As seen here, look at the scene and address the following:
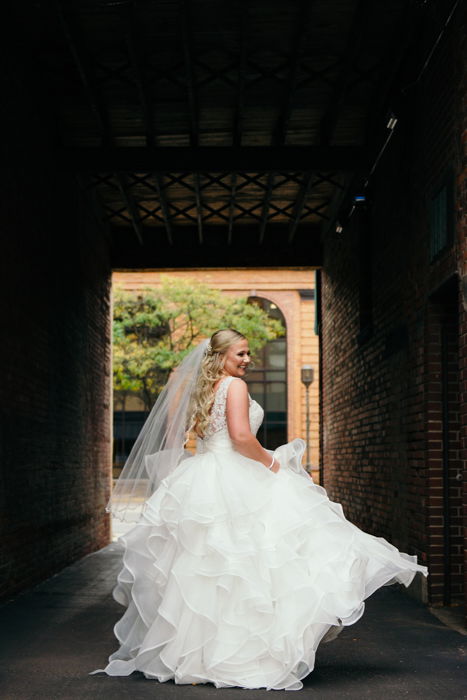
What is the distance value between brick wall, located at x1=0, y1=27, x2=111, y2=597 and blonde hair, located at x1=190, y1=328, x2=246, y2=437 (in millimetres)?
2926

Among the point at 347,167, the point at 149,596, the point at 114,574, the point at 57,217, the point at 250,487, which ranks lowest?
the point at 114,574

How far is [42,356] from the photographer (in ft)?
32.5

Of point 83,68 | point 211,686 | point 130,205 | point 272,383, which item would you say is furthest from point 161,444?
point 272,383

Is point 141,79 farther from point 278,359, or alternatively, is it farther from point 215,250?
point 278,359

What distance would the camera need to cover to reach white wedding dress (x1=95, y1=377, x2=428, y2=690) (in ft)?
16.3

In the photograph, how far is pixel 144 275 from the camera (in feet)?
114

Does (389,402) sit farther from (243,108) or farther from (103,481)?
(103,481)

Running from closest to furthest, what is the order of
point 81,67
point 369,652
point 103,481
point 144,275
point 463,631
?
point 369,652, point 463,631, point 81,67, point 103,481, point 144,275

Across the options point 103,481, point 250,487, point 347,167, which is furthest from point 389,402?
point 103,481

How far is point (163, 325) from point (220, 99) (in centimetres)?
2202

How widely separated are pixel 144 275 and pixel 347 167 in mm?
24216

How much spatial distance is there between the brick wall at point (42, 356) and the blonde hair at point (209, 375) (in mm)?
2926

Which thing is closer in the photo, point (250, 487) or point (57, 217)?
point (250, 487)

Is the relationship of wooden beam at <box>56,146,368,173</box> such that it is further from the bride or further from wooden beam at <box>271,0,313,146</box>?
the bride
